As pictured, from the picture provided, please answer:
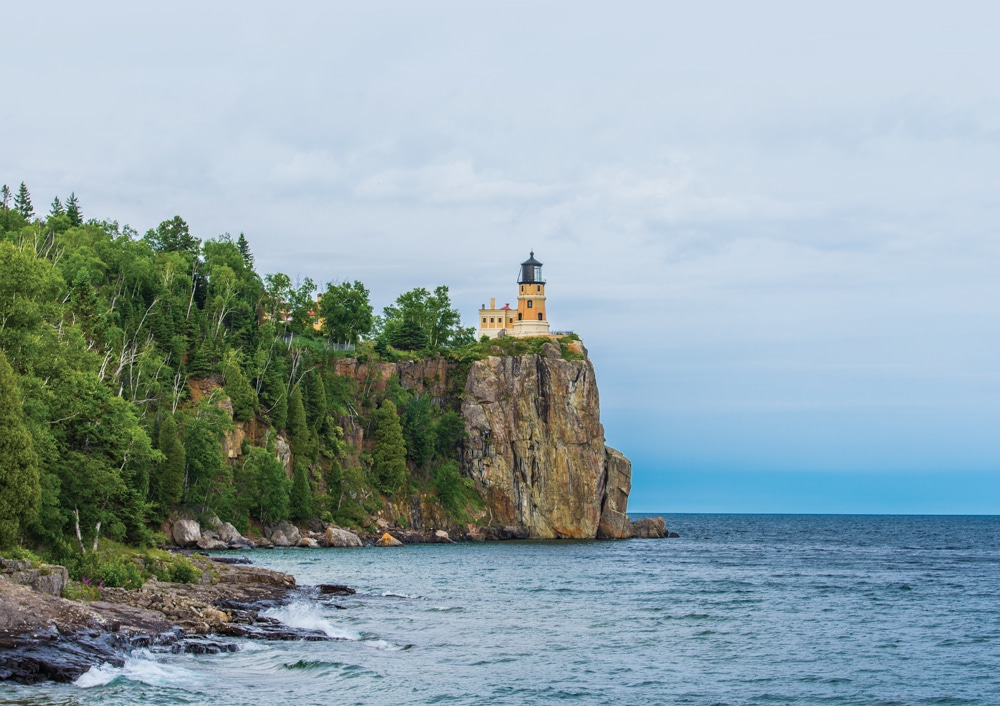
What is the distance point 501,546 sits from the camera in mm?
110562

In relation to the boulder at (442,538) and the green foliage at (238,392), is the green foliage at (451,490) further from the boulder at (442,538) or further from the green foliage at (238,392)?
the green foliage at (238,392)

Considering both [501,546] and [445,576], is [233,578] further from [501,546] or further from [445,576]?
[501,546]

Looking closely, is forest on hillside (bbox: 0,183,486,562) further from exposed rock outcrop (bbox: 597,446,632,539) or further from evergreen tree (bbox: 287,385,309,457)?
exposed rock outcrop (bbox: 597,446,632,539)

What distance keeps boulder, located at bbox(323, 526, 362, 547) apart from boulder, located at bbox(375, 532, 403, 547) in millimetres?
4211

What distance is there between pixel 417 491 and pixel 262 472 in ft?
95.8

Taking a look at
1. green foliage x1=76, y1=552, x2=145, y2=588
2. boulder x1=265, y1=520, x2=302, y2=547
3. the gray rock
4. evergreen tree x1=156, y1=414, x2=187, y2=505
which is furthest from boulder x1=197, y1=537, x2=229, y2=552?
the gray rock

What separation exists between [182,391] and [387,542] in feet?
89.8

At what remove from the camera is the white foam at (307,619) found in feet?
133

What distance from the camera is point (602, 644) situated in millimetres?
41094

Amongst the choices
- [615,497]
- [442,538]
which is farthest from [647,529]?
→ [442,538]

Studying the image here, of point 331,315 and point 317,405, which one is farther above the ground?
point 331,315

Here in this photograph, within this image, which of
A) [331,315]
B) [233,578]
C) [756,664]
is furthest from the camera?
[331,315]

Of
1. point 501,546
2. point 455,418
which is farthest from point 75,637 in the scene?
point 455,418

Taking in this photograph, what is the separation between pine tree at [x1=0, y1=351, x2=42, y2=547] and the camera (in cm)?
3888
